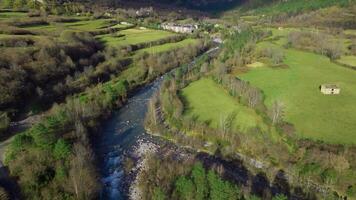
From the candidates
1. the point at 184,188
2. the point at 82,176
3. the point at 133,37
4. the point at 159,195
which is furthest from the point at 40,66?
the point at 184,188

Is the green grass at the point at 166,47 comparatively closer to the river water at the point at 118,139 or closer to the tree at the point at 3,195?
the river water at the point at 118,139

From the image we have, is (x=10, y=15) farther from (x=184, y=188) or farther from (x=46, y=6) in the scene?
(x=184, y=188)

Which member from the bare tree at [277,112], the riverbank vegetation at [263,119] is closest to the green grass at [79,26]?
the riverbank vegetation at [263,119]

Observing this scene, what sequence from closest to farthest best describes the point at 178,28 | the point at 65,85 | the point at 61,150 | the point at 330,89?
the point at 61,150 < the point at 330,89 < the point at 65,85 < the point at 178,28

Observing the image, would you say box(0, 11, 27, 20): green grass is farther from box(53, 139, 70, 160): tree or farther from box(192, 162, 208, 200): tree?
box(192, 162, 208, 200): tree

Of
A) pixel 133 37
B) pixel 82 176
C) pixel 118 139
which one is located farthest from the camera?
pixel 133 37
